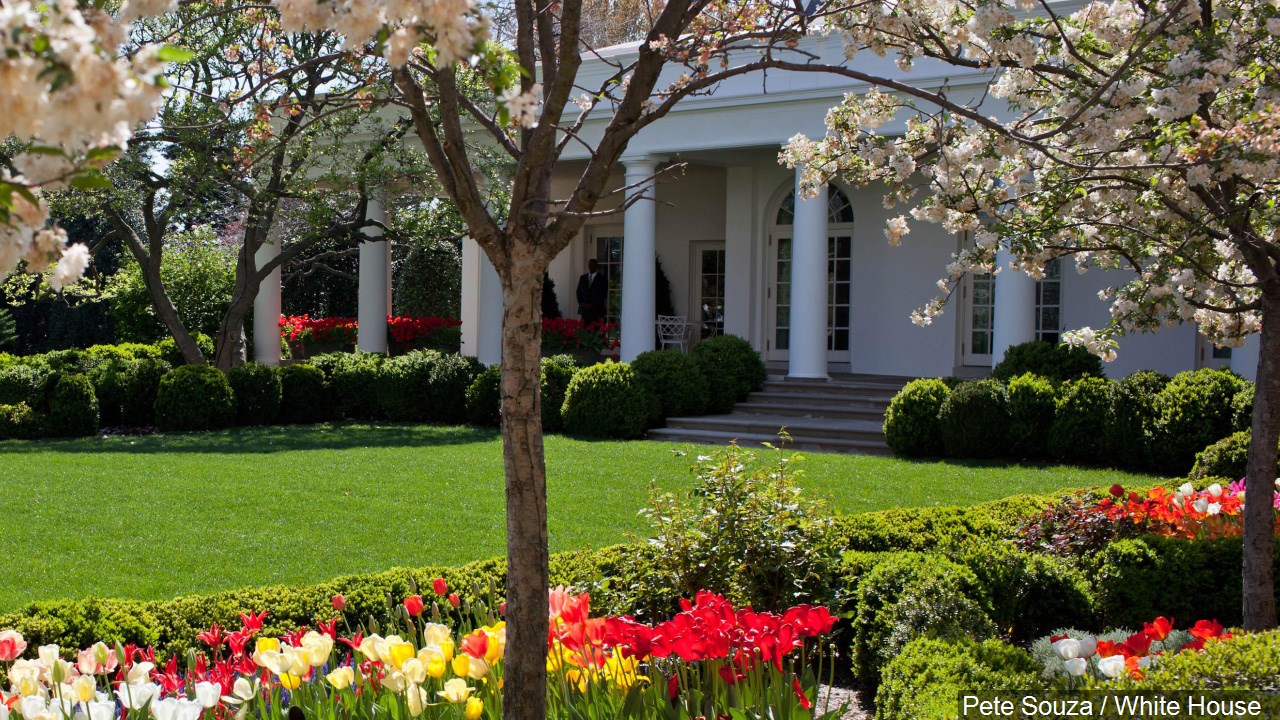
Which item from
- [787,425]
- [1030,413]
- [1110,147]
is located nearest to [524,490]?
[1110,147]

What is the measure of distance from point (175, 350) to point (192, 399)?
5384 mm

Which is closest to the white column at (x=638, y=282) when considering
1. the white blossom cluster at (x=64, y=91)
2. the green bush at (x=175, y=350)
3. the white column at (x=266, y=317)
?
the white column at (x=266, y=317)

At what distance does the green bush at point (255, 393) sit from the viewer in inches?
589

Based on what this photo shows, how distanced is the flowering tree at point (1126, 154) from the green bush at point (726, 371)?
812cm

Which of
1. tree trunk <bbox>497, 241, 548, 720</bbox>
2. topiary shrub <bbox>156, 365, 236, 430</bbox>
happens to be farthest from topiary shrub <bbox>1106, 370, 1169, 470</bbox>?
topiary shrub <bbox>156, 365, 236, 430</bbox>

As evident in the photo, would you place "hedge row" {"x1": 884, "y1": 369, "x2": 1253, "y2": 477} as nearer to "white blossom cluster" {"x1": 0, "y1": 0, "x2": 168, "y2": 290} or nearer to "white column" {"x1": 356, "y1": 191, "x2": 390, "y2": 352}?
"white column" {"x1": 356, "y1": 191, "x2": 390, "y2": 352}

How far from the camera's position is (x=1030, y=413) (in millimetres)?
10977

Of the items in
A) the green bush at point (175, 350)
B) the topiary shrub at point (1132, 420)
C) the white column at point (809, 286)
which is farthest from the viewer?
the green bush at point (175, 350)

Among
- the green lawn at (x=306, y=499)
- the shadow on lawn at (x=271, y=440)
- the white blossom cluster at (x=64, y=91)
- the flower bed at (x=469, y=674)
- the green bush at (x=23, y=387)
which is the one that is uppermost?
the white blossom cluster at (x=64, y=91)

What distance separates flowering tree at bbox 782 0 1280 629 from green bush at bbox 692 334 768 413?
8.12m

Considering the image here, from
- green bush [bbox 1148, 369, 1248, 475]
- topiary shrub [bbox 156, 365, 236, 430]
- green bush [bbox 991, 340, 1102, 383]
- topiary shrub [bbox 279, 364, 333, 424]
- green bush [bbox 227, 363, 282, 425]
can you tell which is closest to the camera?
green bush [bbox 1148, 369, 1248, 475]

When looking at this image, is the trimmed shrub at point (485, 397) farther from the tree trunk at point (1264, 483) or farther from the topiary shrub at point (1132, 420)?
the tree trunk at point (1264, 483)

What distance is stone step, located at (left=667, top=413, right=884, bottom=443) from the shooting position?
1239cm

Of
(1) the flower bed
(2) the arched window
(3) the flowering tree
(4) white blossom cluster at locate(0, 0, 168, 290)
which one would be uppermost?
(2) the arched window
